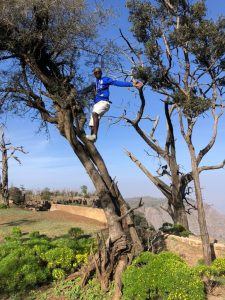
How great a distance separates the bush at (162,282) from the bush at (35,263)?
196cm

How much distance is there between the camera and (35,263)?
9.07 meters

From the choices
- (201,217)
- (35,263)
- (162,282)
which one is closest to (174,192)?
(201,217)

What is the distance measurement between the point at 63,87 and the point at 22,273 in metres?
4.49

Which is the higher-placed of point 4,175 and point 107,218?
point 4,175

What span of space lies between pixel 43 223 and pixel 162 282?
47.3ft

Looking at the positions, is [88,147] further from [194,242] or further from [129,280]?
[194,242]

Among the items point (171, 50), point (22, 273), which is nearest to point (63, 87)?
point (22, 273)

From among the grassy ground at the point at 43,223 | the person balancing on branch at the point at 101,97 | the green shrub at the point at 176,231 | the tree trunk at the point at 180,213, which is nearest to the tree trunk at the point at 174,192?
the tree trunk at the point at 180,213

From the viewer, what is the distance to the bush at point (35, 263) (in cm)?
855

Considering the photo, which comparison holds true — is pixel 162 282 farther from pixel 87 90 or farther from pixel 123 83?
pixel 87 90

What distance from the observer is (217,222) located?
99.4 m

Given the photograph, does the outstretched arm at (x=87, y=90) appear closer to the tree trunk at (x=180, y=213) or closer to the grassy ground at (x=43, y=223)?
the grassy ground at (x=43, y=223)

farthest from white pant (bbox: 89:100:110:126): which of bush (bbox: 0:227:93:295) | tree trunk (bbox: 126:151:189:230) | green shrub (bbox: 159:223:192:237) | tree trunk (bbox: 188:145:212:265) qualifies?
tree trunk (bbox: 126:151:189:230)

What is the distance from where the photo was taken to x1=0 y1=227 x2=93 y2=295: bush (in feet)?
28.1
